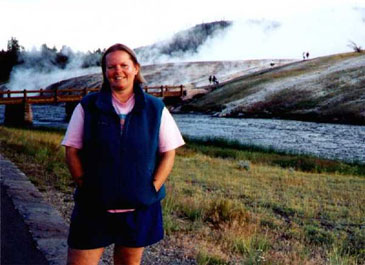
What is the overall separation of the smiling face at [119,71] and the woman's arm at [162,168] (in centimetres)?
51

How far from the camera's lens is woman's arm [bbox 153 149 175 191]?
3.31m

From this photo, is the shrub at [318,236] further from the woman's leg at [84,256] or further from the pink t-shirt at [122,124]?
the woman's leg at [84,256]

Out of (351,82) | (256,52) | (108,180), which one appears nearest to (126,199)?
(108,180)

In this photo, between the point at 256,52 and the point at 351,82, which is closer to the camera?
the point at 351,82

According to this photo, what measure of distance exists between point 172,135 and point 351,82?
156ft

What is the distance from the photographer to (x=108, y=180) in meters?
3.15

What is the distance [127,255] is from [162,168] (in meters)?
0.66

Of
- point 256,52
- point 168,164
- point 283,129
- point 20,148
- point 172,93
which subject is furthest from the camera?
point 256,52

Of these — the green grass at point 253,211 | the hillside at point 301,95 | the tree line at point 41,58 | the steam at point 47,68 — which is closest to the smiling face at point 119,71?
the green grass at point 253,211

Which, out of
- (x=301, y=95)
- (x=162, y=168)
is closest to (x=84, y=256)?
(x=162, y=168)

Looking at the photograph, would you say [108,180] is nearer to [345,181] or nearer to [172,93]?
[345,181]

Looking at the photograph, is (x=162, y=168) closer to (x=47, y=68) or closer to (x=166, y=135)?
(x=166, y=135)

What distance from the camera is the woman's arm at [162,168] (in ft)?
10.9

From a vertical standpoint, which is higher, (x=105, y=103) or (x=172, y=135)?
(x=105, y=103)
